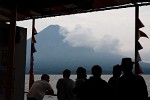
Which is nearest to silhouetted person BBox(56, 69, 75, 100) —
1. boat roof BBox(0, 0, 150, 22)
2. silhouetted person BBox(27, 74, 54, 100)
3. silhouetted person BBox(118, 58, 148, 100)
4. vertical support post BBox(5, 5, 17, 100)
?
silhouetted person BBox(27, 74, 54, 100)

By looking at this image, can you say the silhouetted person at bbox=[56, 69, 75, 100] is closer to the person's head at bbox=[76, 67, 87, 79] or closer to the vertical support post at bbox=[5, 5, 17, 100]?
the person's head at bbox=[76, 67, 87, 79]

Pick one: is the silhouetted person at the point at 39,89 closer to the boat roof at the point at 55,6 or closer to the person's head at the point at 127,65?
the boat roof at the point at 55,6

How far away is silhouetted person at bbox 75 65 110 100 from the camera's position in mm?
4469

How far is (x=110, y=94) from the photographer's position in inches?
176

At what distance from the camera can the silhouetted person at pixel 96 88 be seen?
14.7 ft

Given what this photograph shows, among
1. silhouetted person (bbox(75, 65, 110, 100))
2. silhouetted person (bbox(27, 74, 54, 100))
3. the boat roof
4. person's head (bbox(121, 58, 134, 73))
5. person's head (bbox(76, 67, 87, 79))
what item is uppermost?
the boat roof

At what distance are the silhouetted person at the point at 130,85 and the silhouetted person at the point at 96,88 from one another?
24 centimetres

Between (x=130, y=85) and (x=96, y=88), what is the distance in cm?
48

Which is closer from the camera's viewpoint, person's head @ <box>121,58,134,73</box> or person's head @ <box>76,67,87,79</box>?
person's head @ <box>121,58,134,73</box>

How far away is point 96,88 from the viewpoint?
14.7ft

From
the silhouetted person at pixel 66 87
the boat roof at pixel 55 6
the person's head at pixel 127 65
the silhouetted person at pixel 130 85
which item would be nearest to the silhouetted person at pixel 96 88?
the silhouetted person at pixel 130 85

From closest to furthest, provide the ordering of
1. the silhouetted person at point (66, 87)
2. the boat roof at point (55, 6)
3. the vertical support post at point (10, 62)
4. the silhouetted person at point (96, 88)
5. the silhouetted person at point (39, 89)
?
the silhouetted person at point (96, 88) < the vertical support post at point (10, 62) < the silhouetted person at point (66, 87) < the boat roof at point (55, 6) < the silhouetted person at point (39, 89)

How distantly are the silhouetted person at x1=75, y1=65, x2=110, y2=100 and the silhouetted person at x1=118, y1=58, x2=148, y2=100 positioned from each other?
0.79ft

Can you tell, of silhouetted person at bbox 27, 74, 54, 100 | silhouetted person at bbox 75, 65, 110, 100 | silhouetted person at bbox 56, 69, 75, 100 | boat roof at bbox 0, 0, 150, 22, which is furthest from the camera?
silhouetted person at bbox 27, 74, 54, 100
